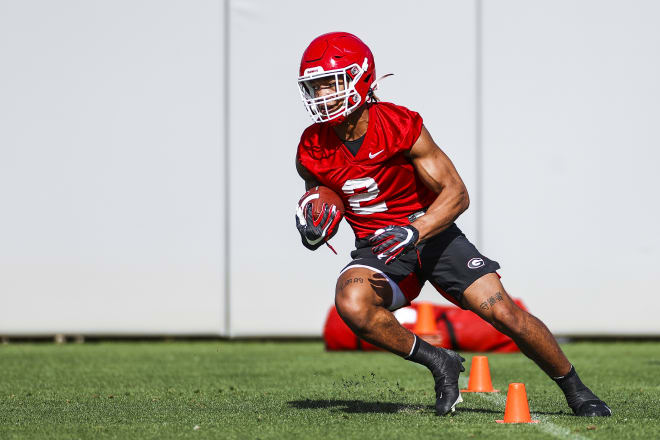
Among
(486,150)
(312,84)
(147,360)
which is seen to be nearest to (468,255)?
(312,84)

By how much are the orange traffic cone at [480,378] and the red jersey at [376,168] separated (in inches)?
58.4

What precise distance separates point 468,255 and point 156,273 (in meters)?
6.36

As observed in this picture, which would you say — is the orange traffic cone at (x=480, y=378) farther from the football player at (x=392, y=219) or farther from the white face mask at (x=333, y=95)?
the white face mask at (x=333, y=95)

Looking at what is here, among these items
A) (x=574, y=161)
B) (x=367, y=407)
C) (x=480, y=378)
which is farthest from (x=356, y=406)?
(x=574, y=161)

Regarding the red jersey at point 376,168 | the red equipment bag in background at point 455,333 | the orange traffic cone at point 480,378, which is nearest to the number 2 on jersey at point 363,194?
the red jersey at point 376,168

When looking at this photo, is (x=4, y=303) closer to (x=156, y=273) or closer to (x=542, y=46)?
(x=156, y=273)

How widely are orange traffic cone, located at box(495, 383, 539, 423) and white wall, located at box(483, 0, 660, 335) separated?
6089 mm

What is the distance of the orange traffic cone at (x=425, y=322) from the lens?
9586 millimetres

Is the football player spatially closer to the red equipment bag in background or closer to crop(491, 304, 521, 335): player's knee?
crop(491, 304, 521, 335): player's knee

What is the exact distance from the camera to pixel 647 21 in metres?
11.2

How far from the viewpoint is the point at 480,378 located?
6.61m

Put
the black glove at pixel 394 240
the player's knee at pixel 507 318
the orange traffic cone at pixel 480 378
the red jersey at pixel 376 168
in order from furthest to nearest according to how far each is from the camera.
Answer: the orange traffic cone at pixel 480 378 < the red jersey at pixel 376 168 < the player's knee at pixel 507 318 < the black glove at pixel 394 240

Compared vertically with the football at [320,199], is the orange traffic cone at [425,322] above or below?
below

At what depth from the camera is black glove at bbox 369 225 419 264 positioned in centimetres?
502
